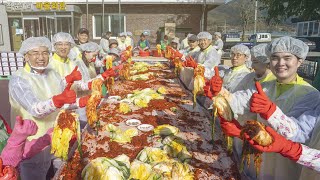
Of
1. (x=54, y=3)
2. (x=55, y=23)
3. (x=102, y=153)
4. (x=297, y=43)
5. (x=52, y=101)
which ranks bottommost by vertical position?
(x=102, y=153)

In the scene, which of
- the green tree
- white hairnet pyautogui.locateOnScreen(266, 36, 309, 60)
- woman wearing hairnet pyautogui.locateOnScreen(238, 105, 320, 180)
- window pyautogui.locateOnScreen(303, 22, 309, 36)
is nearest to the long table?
woman wearing hairnet pyautogui.locateOnScreen(238, 105, 320, 180)

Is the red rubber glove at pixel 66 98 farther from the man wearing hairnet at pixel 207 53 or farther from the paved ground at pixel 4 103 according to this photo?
the man wearing hairnet at pixel 207 53

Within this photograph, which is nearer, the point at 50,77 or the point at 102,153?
the point at 102,153

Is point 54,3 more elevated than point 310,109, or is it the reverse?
point 54,3

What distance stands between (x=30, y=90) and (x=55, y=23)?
1892 centimetres

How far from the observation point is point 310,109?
2.23m

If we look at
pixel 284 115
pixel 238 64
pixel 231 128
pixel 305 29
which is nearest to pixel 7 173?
pixel 231 128

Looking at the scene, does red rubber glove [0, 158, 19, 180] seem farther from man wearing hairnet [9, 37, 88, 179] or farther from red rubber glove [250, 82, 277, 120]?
red rubber glove [250, 82, 277, 120]

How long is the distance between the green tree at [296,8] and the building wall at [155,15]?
31.2ft

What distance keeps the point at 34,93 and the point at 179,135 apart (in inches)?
70.2

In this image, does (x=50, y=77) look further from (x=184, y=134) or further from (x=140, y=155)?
(x=184, y=134)

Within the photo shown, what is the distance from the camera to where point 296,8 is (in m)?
10.6

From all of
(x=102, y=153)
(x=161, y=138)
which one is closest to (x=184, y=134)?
(x=161, y=138)

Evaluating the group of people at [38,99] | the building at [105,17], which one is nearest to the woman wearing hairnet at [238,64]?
the group of people at [38,99]
